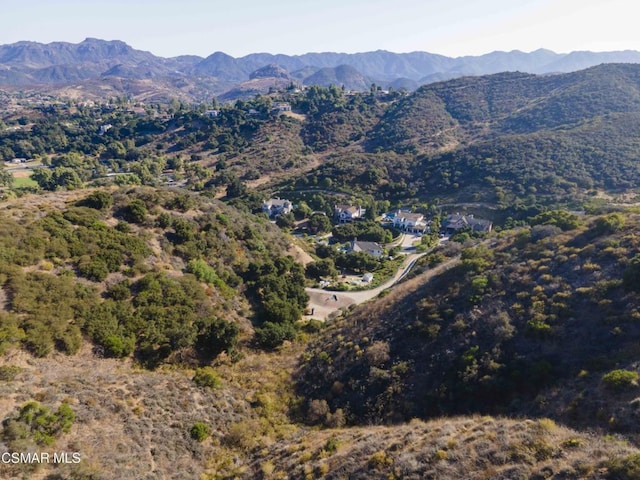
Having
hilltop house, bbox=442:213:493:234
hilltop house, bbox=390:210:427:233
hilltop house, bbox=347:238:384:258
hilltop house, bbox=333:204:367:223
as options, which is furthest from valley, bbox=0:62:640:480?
hilltop house, bbox=333:204:367:223

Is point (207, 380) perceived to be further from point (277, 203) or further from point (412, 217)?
point (277, 203)

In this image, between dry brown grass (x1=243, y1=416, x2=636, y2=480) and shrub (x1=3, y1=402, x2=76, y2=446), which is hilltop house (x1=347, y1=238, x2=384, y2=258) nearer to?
dry brown grass (x1=243, y1=416, x2=636, y2=480)

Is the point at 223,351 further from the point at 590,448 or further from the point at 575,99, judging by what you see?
the point at 575,99

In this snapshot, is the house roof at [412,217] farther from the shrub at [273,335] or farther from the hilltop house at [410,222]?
the shrub at [273,335]

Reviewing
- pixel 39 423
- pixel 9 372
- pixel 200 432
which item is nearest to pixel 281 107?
pixel 9 372

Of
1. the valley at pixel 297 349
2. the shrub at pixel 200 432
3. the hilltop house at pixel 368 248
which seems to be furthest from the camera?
the hilltop house at pixel 368 248

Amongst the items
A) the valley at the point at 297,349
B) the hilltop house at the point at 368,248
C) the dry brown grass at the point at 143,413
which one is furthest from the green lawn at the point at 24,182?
the dry brown grass at the point at 143,413
